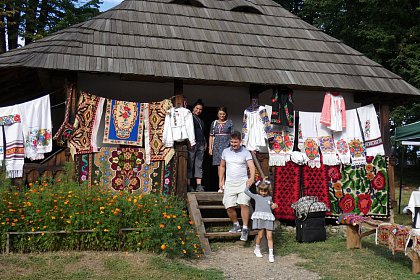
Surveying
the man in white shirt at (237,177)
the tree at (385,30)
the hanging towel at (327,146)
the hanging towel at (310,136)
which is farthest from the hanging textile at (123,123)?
the tree at (385,30)

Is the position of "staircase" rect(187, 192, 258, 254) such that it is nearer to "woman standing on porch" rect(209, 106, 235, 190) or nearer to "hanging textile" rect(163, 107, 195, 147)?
"woman standing on porch" rect(209, 106, 235, 190)

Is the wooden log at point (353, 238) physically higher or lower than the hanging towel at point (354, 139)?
lower

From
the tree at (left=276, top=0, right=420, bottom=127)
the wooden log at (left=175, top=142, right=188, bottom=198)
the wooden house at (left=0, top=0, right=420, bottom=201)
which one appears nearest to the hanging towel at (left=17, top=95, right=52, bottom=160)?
the wooden house at (left=0, top=0, right=420, bottom=201)

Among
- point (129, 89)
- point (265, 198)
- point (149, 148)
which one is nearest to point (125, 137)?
point (149, 148)

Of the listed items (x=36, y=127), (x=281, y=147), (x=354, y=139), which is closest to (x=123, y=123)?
(x=36, y=127)

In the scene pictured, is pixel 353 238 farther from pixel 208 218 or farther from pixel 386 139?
pixel 386 139

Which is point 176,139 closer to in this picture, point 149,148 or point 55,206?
point 149,148

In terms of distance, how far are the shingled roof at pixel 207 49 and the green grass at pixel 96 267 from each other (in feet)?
10.5

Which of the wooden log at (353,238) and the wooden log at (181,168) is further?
the wooden log at (181,168)

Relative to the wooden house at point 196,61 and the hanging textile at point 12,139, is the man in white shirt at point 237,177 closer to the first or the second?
the wooden house at point 196,61

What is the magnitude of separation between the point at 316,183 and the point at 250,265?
3.33m

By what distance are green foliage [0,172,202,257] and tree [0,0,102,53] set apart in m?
13.9

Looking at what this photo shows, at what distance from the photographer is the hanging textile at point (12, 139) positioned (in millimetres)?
7270

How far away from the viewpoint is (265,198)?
21.4ft
